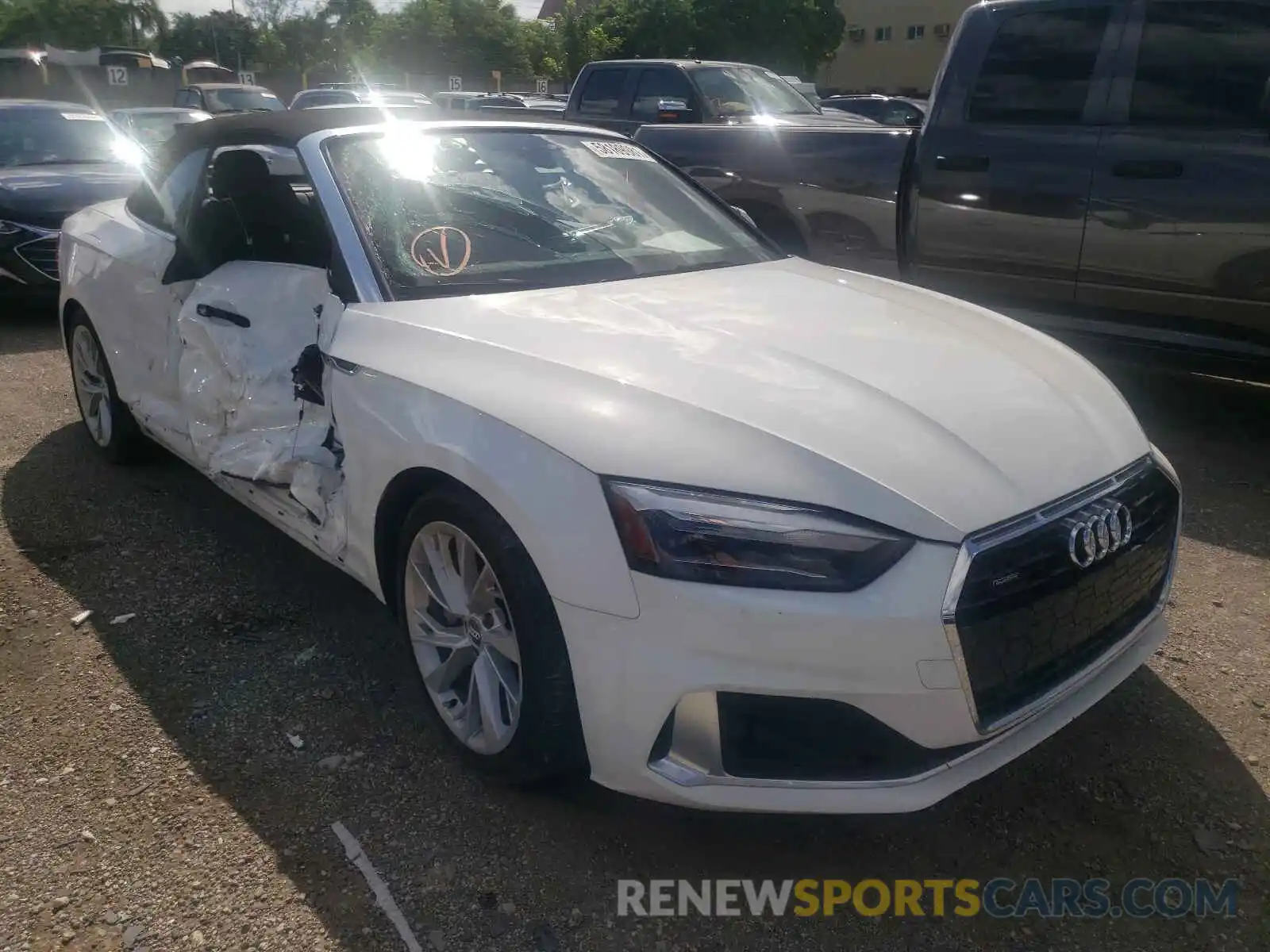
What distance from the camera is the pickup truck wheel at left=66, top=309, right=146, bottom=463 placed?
4.56 m

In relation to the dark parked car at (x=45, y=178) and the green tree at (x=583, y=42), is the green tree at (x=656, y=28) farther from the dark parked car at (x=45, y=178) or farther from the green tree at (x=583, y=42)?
the dark parked car at (x=45, y=178)

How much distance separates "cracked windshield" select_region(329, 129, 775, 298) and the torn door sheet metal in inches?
12.7

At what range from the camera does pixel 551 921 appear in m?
2.23

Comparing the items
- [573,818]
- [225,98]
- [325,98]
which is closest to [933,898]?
[573,818]

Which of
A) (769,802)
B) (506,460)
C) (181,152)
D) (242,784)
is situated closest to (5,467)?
(181,152)

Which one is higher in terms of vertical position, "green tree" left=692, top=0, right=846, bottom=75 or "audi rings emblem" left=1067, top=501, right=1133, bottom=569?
"green tree" left=692, top=0, right=846, bottom=75

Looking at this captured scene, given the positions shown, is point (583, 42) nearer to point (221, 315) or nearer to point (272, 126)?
point (272, 126)

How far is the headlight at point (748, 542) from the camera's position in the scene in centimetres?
202

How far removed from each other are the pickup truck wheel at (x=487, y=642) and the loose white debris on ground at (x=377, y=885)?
13.0 inches

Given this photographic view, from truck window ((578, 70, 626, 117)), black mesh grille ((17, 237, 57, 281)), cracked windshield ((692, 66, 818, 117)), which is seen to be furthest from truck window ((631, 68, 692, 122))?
black mesh grille ((17, 237, 57, 281))

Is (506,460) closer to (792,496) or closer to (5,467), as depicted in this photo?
(792,496)

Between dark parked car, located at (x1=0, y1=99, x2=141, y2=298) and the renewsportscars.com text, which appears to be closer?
the renewsportscars.com text

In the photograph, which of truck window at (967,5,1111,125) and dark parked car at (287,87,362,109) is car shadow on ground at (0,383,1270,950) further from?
dark parked car at (287,87,362,109)

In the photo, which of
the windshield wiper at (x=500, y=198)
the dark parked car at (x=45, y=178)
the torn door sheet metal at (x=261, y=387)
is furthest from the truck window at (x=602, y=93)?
the windshield wiper at (x=500, y=198)
